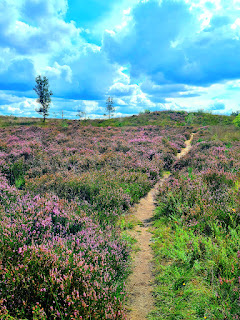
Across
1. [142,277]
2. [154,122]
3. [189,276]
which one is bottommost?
[142,277]

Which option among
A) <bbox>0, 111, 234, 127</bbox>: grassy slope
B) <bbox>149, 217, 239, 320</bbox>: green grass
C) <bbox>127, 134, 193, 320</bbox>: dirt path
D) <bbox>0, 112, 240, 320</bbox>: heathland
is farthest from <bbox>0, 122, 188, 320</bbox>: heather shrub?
<bbox>0, 111, 234, 127</bbox>: grassy slope

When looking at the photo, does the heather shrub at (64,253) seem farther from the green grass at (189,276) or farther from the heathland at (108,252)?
the green grass at (189,276)

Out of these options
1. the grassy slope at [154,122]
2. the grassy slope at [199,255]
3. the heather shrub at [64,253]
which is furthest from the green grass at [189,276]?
the grassy slope at [154,122]

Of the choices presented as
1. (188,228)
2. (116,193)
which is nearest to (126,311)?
(188,228)

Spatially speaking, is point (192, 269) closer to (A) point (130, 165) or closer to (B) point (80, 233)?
(B) point (80, 233)

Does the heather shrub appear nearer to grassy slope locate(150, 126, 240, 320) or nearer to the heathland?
the heathland

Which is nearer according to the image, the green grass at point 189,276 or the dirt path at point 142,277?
the green grass at point 189,276

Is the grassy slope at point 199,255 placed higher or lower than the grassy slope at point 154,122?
lower

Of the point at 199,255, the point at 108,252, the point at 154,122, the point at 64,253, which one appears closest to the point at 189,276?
the point at 199,255

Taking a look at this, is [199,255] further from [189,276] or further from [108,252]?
[108,252]

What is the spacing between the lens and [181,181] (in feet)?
23.4

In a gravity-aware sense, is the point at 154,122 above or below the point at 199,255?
above

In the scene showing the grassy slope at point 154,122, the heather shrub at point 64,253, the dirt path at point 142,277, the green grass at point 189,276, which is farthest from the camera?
the grassy slope at point 154,122

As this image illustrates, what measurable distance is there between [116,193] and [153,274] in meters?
3.11
